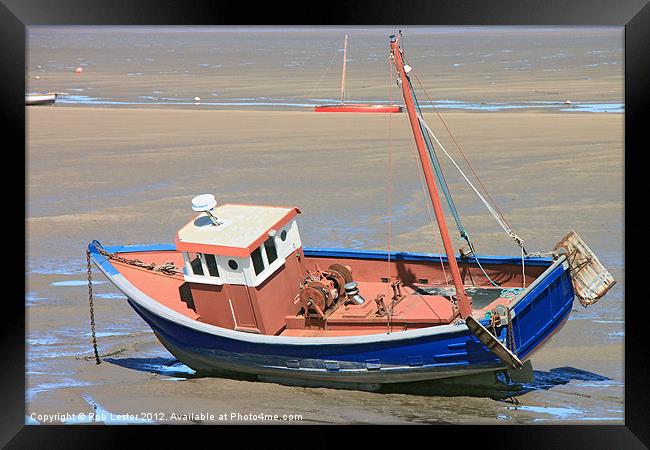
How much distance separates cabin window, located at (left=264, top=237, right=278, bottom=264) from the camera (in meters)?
16.1

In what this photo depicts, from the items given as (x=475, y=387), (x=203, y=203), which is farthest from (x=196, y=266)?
(x=475, y=387)

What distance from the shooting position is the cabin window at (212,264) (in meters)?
15.8

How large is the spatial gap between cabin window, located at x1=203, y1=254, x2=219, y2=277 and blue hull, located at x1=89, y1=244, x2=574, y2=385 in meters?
0.70

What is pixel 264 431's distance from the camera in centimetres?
1439

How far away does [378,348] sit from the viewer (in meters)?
15.1

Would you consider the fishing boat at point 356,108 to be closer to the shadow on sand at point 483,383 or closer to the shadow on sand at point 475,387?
the shadow on sand at point 483,383

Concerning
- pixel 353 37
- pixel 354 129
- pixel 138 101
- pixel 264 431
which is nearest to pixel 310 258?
pixel 264 431

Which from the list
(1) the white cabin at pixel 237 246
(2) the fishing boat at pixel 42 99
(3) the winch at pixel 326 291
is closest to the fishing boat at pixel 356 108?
(2) the fishing boat at pixel 42 99

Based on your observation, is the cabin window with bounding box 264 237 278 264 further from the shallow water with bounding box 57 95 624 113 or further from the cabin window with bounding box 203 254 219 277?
the shallow water with bounding box 57 95 624 113

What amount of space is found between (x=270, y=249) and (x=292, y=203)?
372 inches

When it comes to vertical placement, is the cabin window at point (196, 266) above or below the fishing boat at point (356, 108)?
below

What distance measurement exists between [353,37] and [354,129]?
100 ft

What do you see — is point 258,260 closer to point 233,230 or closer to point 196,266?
point 233,230

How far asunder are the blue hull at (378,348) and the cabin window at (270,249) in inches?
45.0
